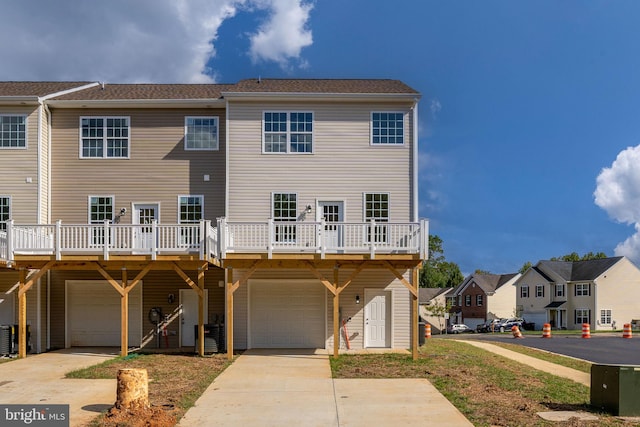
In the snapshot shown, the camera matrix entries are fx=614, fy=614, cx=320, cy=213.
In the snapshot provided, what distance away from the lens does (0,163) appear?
64.6 ft

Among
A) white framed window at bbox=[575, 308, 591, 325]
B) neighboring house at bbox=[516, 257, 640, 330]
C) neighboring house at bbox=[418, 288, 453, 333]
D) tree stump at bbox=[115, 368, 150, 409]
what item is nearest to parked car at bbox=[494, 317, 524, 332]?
neighboring house at bbox=[516, 257, 640, 330]

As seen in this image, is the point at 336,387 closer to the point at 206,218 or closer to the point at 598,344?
the point at 206,218

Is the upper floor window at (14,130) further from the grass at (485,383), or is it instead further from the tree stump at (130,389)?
the tree stump at (130,389)

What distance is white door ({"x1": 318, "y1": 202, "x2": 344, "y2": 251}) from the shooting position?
17.6 metres

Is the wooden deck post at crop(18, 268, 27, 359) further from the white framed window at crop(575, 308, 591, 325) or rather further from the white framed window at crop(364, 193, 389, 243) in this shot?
the white framed window at crop(575, 308, 591, 325)

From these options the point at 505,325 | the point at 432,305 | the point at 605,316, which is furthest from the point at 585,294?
the point at 432,305

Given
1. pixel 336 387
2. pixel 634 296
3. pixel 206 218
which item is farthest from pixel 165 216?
Result: pixel 634 296

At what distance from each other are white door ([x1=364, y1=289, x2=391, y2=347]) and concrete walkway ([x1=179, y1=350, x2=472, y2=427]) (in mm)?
4704

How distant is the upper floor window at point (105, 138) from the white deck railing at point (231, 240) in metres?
3.07

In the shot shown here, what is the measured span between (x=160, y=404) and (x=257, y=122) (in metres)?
10.9

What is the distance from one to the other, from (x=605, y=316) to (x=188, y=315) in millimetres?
41217

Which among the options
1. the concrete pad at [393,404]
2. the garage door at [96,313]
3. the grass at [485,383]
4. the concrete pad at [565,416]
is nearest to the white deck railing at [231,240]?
the garage door at [96,313]

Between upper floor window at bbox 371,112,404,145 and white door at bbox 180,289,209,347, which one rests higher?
upper floor window at bbox 371,112,404,145

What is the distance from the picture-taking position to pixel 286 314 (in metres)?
19.8
